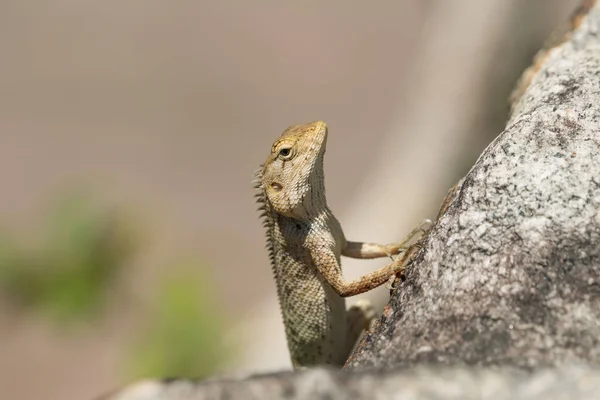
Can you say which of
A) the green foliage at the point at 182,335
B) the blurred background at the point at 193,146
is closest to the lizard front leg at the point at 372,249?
the blurred background at the point at 193,146

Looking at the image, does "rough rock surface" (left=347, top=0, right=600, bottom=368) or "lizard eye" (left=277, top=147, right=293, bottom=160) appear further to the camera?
"lizard eye" (left=277, top=147, right=293, bottom=160)

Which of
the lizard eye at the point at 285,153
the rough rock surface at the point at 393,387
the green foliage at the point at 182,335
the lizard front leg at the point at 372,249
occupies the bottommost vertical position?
the green foliage at the point at 182,335

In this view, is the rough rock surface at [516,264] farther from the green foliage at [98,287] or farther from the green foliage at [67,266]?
the green foliage at [67,266]

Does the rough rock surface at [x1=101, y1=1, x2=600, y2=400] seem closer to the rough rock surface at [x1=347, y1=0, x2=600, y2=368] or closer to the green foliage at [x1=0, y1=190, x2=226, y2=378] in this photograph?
the rough rock surface at [x1=347, y1=0, x2=600, y2=368]

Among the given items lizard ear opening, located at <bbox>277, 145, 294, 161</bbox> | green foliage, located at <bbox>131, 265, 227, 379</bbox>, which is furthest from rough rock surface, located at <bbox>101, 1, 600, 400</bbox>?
green foliage, located at <bbox>131, 265, 227, 379</bbox>

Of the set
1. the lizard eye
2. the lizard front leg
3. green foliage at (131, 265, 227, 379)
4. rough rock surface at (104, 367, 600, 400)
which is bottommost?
green foliage at (131, 265, 227, 379)

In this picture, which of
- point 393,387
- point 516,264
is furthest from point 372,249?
point 393,387

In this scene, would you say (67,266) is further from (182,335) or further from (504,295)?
(504,295)
